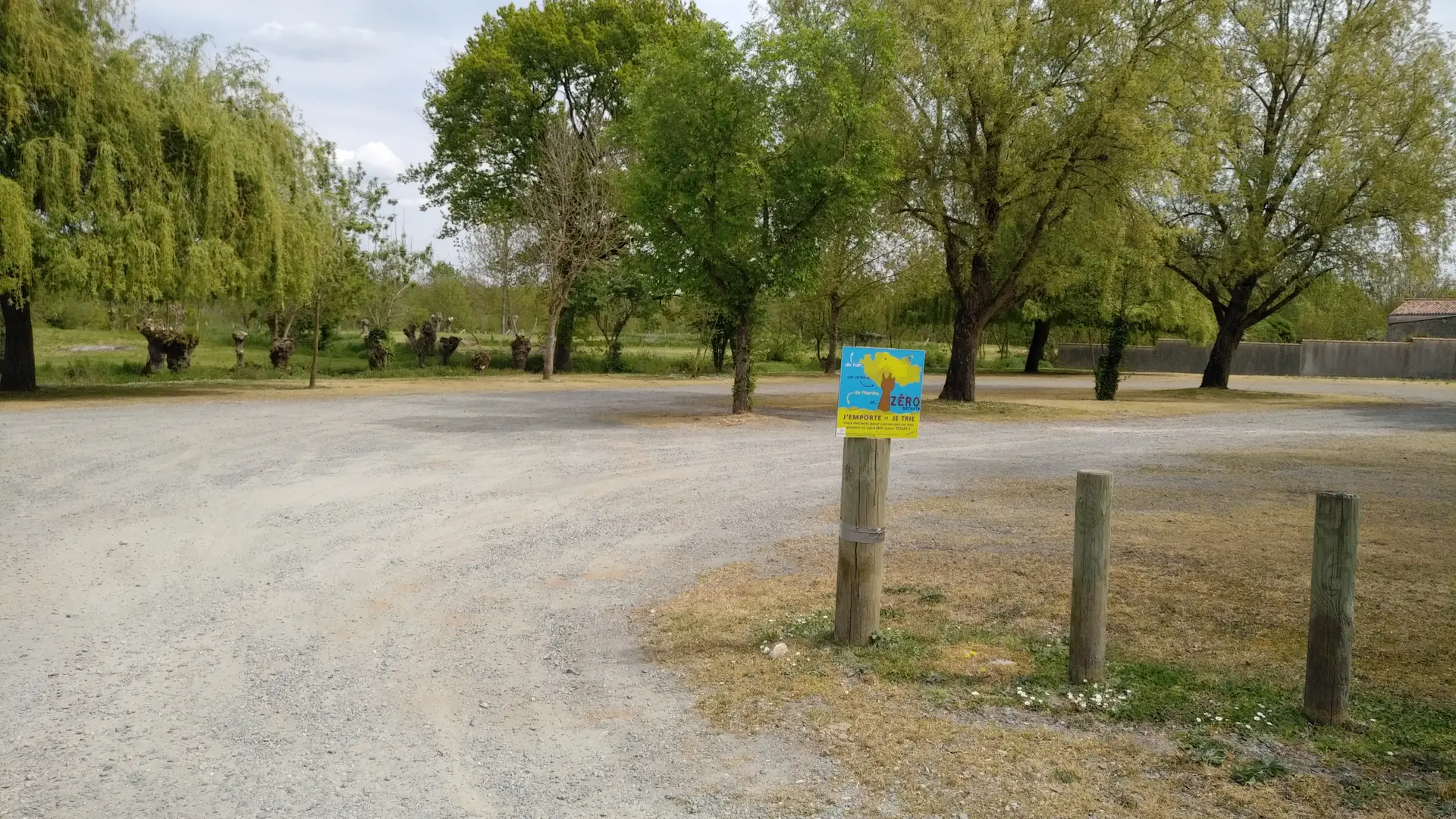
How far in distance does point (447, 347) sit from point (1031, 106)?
71.4 ft

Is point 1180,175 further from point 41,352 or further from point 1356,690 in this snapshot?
point 41,352

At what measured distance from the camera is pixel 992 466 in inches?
506

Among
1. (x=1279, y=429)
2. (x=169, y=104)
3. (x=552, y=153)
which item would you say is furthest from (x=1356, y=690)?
(x=552, y=153)

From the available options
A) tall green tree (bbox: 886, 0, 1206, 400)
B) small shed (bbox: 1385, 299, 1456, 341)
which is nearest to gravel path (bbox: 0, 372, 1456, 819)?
tall green tree (bbox: 886, 0, 1206, 400)

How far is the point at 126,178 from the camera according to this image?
19.5m

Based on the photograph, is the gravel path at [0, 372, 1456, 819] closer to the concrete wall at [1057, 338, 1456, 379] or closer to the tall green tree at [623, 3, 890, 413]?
the tall green tree at [623, 3, 890, 413]

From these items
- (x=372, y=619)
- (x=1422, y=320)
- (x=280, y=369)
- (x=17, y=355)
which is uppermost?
(x=1422, y=320)

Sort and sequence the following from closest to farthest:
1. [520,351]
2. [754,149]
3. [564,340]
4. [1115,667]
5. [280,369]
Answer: [1115,667], [754,149], [280,369], [520,351], [564,340]

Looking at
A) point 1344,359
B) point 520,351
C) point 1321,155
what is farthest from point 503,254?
point 1344,359

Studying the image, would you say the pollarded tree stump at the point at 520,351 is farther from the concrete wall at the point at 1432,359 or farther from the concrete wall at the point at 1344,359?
the concrete wall at the point at 1432,359

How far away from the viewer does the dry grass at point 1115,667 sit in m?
3.64

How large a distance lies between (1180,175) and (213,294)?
2078 centimetres

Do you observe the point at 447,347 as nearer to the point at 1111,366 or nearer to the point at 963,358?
the point at 963,358

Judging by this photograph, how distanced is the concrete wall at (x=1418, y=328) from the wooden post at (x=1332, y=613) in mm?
59935
